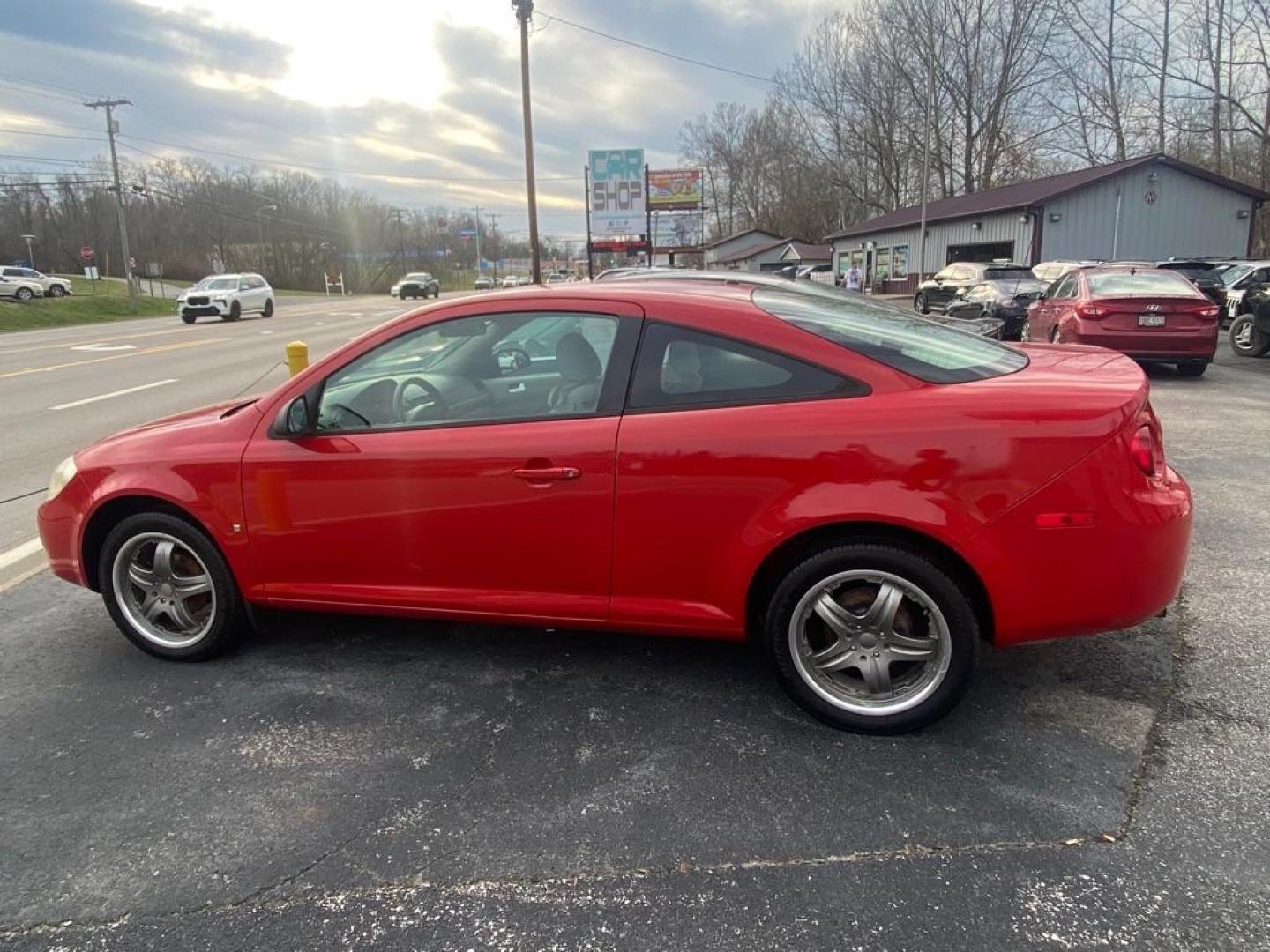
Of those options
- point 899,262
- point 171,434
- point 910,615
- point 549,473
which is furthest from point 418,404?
point 899,262

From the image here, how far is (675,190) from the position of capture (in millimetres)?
63688

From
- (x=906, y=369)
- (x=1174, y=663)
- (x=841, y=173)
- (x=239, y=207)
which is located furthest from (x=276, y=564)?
(x=239, y=207)

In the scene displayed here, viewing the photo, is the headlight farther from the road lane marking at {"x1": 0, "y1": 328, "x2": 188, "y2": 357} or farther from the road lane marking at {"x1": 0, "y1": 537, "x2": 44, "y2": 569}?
the road lane marking at {"x1": 0, "y1": 328, "x2": 188, "y2": 357}

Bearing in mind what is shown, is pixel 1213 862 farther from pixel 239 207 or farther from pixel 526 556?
pixel 239 207

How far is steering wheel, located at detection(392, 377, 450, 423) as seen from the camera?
10.9 feet

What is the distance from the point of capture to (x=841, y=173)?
194 ft

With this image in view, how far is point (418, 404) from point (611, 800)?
67.0 inches

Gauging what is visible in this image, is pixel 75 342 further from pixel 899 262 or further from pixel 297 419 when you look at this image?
pixel 899 262

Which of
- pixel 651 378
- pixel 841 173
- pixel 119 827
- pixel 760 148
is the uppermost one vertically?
pixel 760 148

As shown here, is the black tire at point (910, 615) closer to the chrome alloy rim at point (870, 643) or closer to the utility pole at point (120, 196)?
the chrome alloy rim at point (870, 643)

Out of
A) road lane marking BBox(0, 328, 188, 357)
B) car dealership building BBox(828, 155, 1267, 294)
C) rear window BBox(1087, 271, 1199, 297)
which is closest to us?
rear window BBox(1087, 271, 1199, 297)

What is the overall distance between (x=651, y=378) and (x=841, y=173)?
6160 centimetres

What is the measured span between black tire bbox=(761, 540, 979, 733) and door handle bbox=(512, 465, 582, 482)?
0.83 meters

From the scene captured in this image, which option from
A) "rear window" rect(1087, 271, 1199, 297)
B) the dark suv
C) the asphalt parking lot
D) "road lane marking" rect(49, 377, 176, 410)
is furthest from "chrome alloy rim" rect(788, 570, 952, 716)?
the dark suv
